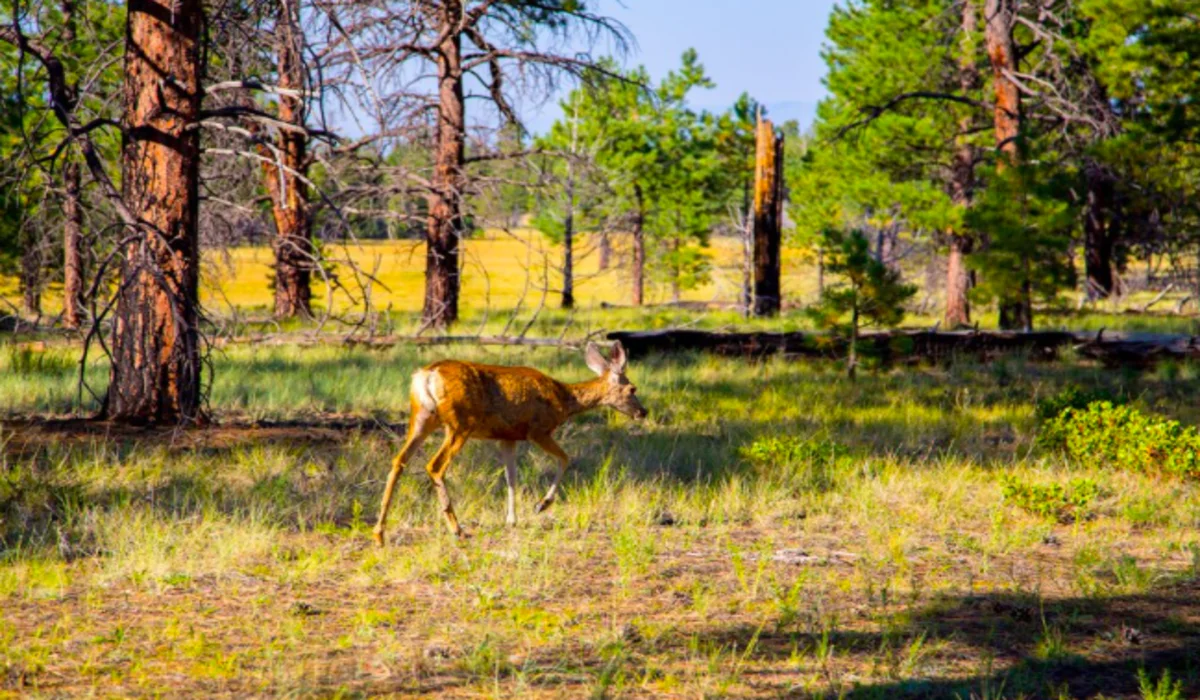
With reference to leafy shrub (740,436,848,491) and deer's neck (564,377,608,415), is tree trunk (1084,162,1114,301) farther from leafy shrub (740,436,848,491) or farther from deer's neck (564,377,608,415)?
deer's neck (564,377,608,415)

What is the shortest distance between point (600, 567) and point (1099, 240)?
27279mm

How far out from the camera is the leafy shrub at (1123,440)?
904cm

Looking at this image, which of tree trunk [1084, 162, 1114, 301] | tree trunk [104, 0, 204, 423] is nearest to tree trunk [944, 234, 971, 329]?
tree trunk [1084, 162, 1114, 301]

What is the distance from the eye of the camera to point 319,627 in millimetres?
5477

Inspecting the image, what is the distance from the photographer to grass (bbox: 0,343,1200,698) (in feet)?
16.2

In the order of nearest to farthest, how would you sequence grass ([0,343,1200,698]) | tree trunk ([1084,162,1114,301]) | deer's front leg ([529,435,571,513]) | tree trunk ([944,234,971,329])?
grass ([0,343,1200,698]) → deer's front leg ([529,435,571,513]) → tree trunk ([944,234,971,329]) → tree trunk ([1084,162,1114,301])

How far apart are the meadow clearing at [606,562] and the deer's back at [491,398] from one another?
659 mm

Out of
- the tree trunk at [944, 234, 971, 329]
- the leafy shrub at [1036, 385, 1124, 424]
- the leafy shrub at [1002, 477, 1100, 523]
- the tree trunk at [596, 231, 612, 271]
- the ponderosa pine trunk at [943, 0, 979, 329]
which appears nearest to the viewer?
the leafy shrub at [1002, 477, 1100, 523]

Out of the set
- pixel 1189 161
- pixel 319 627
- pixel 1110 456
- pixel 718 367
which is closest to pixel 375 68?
pixel 718 367

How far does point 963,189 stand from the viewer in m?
25.8

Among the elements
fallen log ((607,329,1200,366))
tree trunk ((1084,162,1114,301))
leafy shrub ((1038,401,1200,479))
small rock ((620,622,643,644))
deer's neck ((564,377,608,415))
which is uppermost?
tree trunk ((1084,162,1114,301))

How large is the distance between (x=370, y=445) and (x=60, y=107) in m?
3.37

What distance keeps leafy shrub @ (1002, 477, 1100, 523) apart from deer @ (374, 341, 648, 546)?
9.24 ft

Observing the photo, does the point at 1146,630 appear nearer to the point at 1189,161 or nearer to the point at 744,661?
the point at 744,661
